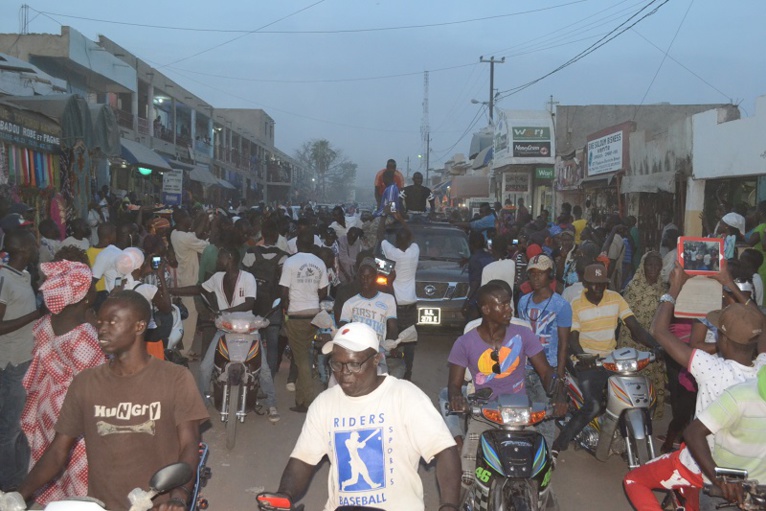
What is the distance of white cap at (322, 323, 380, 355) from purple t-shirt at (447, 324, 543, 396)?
75.4 inches

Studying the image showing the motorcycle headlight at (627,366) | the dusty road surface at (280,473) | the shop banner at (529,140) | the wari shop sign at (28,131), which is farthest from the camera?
the shop banner at (529,140)

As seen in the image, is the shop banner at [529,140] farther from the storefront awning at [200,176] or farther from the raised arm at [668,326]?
the raised arm at [668,326]

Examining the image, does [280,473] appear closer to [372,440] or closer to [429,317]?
[372,440]

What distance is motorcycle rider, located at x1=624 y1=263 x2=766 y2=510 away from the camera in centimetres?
403

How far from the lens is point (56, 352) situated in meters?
4.45

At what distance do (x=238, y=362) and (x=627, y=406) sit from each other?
359 centimetres

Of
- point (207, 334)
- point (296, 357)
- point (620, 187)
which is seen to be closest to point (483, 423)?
point (296, 357)

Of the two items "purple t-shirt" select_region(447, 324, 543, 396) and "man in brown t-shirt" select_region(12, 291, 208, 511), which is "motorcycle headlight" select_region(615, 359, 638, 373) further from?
"man in brown t-shirt" select_region(12, 291, 208, 511)

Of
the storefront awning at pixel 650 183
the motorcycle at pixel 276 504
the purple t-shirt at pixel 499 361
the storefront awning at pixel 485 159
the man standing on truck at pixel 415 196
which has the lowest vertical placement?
the motorcycle at pixel 276 504

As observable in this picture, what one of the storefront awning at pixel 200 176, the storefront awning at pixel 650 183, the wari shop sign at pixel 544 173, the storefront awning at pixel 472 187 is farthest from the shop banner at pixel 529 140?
the storefront awning at pixel 200 176

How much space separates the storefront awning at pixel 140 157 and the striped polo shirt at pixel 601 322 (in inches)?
730

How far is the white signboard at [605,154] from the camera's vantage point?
21.9 m

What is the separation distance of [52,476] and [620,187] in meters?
19.9

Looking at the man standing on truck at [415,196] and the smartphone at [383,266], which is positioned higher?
the man standing on truck at [415,196]
